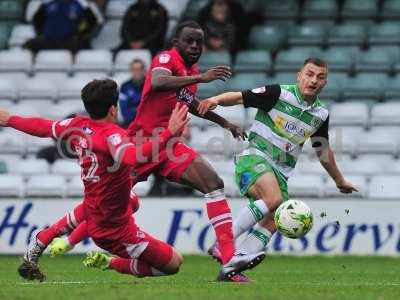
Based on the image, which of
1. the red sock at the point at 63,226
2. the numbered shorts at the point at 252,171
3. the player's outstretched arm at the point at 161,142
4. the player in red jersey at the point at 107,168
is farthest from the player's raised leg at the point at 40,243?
the player's outstretched arm at the point at 161,142

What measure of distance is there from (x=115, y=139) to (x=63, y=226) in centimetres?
158

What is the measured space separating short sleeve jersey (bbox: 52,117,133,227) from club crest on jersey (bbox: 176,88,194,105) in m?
1.56

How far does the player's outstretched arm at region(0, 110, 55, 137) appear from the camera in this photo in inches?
358

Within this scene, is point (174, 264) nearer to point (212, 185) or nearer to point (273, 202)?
point (212, 185)

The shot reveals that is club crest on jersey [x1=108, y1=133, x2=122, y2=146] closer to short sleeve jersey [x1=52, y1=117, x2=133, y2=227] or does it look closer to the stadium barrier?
short sleeve jersey [x1=52, y1=117, x2=133, y2=227]

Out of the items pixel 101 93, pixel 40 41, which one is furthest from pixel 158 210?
pixel 101 93

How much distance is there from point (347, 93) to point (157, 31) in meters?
2.93

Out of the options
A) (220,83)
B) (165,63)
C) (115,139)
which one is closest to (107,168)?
(115,139)

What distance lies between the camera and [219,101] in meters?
9.97

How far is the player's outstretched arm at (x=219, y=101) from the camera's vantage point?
31.8ft

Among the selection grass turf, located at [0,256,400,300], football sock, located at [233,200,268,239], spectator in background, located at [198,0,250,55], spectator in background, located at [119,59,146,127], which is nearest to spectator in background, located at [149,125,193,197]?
spectator in background, located at [119,59,146,127]

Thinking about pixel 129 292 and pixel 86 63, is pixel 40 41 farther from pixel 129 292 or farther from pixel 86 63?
pixel 129 292

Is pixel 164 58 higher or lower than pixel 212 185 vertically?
higher

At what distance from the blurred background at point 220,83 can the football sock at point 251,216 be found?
4007mm
